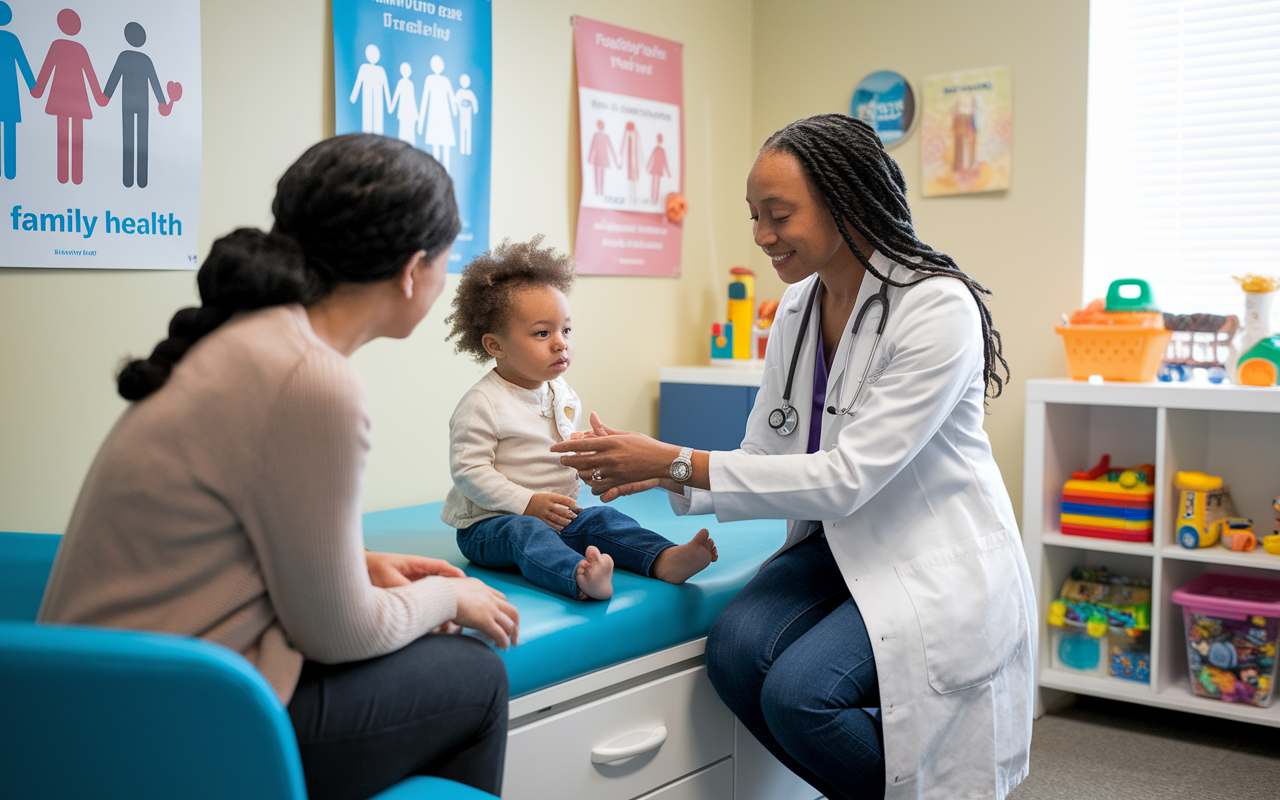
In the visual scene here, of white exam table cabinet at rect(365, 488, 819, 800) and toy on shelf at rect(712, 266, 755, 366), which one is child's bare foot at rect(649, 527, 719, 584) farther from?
toy on shelf at rect(712, 266, 755, 366)

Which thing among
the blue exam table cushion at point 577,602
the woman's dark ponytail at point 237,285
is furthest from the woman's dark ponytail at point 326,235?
the blue exam table cushion at point 577,602

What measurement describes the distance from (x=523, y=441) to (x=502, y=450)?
1.7 inches

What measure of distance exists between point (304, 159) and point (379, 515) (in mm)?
1351

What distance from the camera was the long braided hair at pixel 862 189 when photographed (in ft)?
5.21

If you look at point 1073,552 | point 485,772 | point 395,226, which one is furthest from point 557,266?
point 1073,552

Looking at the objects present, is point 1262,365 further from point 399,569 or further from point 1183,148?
point 399,569

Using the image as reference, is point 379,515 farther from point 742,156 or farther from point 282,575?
point 742,156

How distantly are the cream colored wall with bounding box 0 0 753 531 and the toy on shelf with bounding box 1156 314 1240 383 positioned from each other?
144 cm

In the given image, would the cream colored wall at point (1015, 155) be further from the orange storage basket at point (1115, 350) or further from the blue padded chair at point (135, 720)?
the blue padded chair at point (135, 720)

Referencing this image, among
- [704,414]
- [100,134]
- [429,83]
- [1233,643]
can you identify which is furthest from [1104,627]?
[100,134]

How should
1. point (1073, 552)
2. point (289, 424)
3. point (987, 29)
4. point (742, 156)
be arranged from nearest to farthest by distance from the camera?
point (289, 424) → point (1073, 552) → point (987, 29) → point (742, 156)

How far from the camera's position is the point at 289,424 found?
3.01 ft

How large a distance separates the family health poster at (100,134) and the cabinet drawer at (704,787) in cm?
144

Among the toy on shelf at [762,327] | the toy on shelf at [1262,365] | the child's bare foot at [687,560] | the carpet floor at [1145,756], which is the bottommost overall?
the carpet floor at [1145,756]
